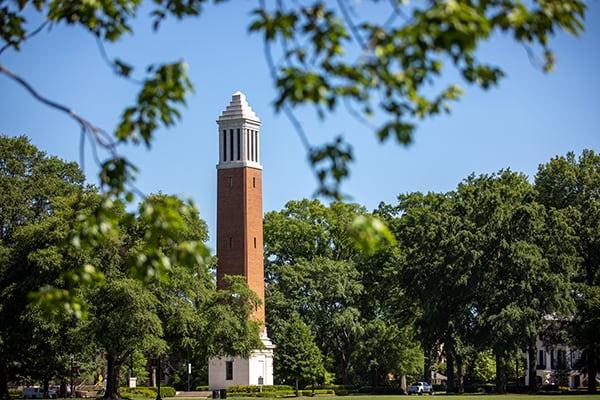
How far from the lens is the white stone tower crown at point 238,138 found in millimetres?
77688

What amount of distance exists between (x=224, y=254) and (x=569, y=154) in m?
23.8

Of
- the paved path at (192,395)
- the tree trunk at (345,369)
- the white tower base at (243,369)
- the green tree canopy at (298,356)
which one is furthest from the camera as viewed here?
the tree trunk at (345,369)

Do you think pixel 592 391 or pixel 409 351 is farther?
pixel 409 351

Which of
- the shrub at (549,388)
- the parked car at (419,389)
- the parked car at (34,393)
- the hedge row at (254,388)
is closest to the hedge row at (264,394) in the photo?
the hedge row at (254,388)

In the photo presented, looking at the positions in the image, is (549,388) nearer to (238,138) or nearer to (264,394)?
(264,394)

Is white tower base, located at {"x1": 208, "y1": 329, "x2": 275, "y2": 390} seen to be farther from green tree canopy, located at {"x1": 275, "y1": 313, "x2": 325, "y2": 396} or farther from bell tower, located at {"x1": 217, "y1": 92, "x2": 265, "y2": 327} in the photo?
bell tower, located at {"x1": 217, "y1": 92, "x2": 265, "y2": 327}

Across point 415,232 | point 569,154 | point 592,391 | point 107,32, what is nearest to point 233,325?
point 415,232

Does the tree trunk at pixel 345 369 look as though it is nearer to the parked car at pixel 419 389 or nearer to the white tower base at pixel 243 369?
the parked car at pixel 419 389

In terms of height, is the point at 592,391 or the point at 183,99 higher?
the point at 183,99

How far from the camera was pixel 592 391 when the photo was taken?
62.1m

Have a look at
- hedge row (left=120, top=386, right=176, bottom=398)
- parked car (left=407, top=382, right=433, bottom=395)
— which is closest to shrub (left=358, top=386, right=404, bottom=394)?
parked car (left=407, top=382, right=433, bottom=395)

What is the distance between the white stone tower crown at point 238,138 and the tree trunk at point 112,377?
990 inches

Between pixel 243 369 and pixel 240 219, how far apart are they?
33.7 feet

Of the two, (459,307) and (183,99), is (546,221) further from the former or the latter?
(183,99)
